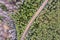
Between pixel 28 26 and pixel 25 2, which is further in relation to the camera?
pixel 25 2

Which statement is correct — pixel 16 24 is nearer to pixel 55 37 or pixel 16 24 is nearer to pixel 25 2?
pixel 25 2

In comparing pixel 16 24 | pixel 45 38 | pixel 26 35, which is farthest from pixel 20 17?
pixel 45 38

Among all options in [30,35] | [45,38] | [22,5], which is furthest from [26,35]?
[22,5]

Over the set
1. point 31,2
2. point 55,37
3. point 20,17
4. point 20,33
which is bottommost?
point 55,37

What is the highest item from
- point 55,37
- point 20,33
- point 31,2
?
point 31,2

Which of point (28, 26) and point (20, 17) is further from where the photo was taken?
point (20, 17)

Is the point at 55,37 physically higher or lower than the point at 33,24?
lower

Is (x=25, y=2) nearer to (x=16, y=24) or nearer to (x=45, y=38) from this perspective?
(x=16, y=24)

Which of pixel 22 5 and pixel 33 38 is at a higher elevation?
pixel 22 5

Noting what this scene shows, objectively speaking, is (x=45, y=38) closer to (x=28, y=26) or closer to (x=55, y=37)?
(x=55, y=37)
